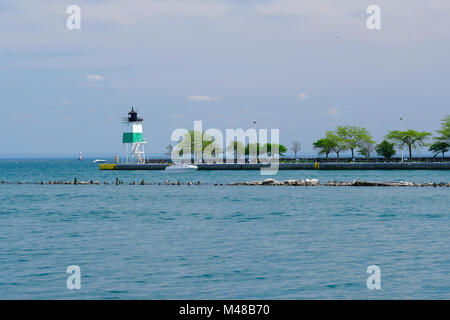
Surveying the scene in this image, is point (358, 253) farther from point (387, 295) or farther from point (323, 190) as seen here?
point (323, 190)

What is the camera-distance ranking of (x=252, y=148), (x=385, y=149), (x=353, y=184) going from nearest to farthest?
1. (x=353, y=184)
2. (x=385, y=149)
3. (x=252, y=148)

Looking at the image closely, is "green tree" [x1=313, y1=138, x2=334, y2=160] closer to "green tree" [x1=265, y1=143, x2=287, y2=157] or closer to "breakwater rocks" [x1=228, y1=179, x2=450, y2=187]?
"green tree" [x1=265, y1=143, x2=287, y2=157]

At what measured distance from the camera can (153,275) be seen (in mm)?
21219

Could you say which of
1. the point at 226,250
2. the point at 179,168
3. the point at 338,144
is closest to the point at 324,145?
the point at 338,144

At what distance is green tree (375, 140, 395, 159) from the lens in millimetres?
151750

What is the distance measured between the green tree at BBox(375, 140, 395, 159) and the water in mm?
101739

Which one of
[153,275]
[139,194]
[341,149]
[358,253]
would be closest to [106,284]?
[153,275]

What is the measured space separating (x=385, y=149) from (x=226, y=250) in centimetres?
13140

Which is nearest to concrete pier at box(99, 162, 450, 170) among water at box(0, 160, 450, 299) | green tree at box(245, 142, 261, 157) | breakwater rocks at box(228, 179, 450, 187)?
green tree at box(245, 142, 261, 157)

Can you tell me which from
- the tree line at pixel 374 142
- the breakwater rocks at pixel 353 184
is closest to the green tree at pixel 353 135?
the tree line at pixel 374 142

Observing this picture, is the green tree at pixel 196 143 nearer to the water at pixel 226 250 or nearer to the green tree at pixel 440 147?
the green tree at pixel 440 147

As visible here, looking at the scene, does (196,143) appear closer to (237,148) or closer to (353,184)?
(237,148)

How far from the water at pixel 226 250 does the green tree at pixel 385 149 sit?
4005 inches

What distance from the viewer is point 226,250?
27.0 meters
